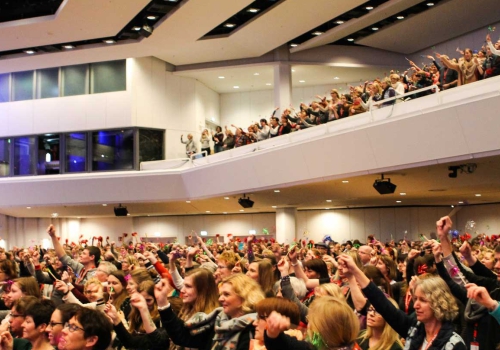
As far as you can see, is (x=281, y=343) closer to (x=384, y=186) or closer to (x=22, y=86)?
(x=384, y=186)

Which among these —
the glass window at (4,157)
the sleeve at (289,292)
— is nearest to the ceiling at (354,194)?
the glass window at (4,157)

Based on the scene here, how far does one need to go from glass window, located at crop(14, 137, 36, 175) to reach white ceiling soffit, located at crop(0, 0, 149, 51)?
4.70 m

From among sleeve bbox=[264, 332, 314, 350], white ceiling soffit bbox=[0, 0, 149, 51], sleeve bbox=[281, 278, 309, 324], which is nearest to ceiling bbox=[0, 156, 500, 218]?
white ceiling soffit bbox=[0, 0, 149, 51]

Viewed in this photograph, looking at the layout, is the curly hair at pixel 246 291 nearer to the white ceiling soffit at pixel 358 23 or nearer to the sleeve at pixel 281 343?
the sleeve at pixel 281 343

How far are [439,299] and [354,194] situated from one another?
15.3 meters

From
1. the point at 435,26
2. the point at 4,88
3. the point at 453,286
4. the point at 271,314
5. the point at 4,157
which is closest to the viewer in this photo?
the point at 271,314

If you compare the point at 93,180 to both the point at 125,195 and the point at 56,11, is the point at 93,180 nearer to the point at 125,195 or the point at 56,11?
the point at 125,195

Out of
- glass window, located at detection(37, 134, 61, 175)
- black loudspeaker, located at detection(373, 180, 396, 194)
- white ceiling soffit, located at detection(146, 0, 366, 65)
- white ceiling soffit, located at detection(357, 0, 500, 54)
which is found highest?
white ceiling soffit, located at detection(357, 0, 500, 54)

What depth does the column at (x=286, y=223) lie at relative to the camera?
2247cm

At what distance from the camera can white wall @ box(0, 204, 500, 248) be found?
25812 mm

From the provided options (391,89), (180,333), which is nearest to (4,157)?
(391,89)

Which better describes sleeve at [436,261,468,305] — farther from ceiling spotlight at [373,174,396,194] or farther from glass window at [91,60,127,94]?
glass window at [91,60,127,94]

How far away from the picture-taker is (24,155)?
83.9 ft

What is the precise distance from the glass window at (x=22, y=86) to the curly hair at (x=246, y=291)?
920 inches
